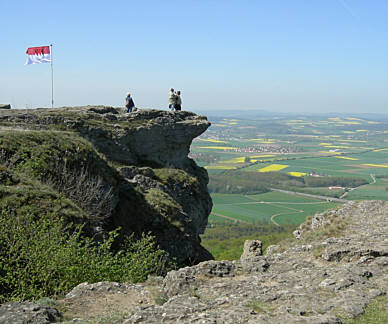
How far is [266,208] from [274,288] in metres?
61.2

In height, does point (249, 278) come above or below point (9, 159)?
below

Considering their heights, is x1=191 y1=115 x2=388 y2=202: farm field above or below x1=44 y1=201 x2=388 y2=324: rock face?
below

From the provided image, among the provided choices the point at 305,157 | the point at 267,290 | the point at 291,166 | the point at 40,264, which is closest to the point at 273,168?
the point at 291,166

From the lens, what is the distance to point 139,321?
604 centimetres

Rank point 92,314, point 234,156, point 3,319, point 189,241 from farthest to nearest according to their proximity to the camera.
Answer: point 234,156 → point 189,241 → point 92,314 → point 3,319

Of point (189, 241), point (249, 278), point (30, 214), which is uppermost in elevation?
point (30, 214)

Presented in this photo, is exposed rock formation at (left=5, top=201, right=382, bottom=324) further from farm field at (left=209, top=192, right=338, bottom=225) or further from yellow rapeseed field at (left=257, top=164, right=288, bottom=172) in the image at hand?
yellow rapeseed field at (left=257, top=164, right=288, bottom=172)

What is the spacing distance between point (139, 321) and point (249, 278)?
330cm

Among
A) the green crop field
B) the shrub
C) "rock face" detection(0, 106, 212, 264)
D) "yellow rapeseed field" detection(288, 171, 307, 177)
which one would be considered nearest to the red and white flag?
"rock face" detection(0, 106, 212, 264)

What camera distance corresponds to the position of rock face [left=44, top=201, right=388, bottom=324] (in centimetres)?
611

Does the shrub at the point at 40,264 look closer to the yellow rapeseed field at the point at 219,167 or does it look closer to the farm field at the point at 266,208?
the farm field at the point at 266,208

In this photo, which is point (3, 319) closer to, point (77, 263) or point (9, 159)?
point (77, 263)

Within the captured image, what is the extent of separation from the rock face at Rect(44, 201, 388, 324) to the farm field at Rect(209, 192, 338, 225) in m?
47.2

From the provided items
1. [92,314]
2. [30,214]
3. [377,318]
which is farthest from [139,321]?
[30,214]
